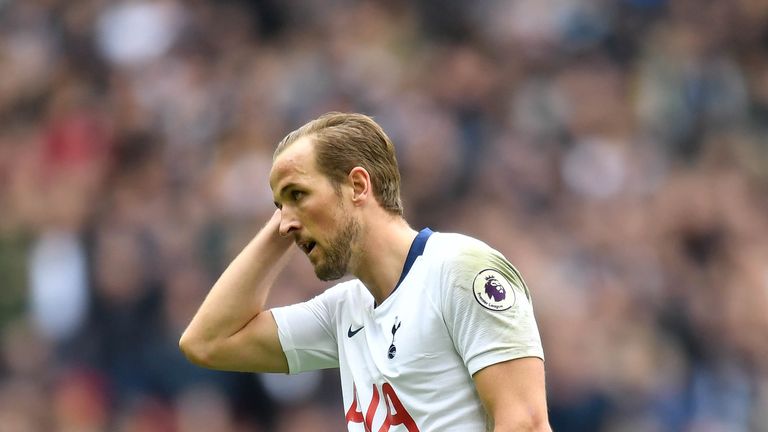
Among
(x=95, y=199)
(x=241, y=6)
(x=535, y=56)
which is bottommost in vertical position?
(x=95, y=199)

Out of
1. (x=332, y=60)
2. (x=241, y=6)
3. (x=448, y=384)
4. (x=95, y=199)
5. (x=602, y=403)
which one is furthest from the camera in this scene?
(x=241, y=6)

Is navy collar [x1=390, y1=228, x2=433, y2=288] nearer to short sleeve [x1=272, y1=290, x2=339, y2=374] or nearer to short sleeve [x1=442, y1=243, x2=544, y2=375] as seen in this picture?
short sleeve [x1=442, y1=243, x2=544, y2=375]

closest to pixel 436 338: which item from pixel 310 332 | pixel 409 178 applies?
pixel 310 332

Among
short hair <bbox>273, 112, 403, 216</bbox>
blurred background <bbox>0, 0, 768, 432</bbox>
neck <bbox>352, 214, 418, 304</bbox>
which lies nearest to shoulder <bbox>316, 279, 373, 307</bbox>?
neck <bbox>352, 214, 418, 304</bbox>

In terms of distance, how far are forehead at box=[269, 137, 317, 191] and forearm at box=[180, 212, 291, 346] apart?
0.44 m

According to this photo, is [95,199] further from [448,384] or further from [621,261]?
[448,384]

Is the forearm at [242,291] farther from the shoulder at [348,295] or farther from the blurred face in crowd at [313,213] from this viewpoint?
the blurred face in crowd at [313,213]

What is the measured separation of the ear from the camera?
452cm

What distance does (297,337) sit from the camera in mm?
4969

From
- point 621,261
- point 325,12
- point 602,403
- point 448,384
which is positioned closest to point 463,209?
point 621,261

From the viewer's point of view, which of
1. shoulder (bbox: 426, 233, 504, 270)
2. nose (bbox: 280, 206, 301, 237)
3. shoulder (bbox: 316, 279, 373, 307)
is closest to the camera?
shoulder (bbox: 426, 233, 504, 270)

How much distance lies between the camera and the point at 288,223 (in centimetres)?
457

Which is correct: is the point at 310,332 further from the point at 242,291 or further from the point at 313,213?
the point at 313,213

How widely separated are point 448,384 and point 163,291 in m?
5.42
